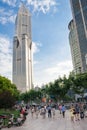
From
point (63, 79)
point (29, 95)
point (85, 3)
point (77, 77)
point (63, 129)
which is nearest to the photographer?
point (63, 129)

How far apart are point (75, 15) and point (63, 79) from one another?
96.0 meters

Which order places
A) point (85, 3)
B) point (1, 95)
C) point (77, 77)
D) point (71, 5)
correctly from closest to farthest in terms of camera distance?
1. point (1, 95)
2. point (77, 77)
3. point (85, 3)
4. point (71, 5)

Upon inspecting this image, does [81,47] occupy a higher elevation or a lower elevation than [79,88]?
higher

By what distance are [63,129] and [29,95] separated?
120 m

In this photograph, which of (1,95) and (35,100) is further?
→ (35,100)

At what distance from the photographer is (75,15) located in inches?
6097

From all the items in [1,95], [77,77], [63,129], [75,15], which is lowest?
[63,129]

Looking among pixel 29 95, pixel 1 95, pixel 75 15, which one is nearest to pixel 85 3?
pixel 75 15

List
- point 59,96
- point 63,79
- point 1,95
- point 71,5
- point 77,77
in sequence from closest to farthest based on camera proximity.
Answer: point 1,95
point 77,77
point 63,79
point 59,96
point 71,5

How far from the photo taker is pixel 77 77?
62.4 metres

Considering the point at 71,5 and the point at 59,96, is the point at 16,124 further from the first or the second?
the point at 71,5

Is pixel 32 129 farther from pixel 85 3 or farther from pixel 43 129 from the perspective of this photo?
pixel 85 3

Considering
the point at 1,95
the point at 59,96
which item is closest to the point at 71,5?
the point at 59,96

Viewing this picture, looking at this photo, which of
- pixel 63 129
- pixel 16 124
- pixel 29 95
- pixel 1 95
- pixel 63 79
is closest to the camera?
pixel 63 129
